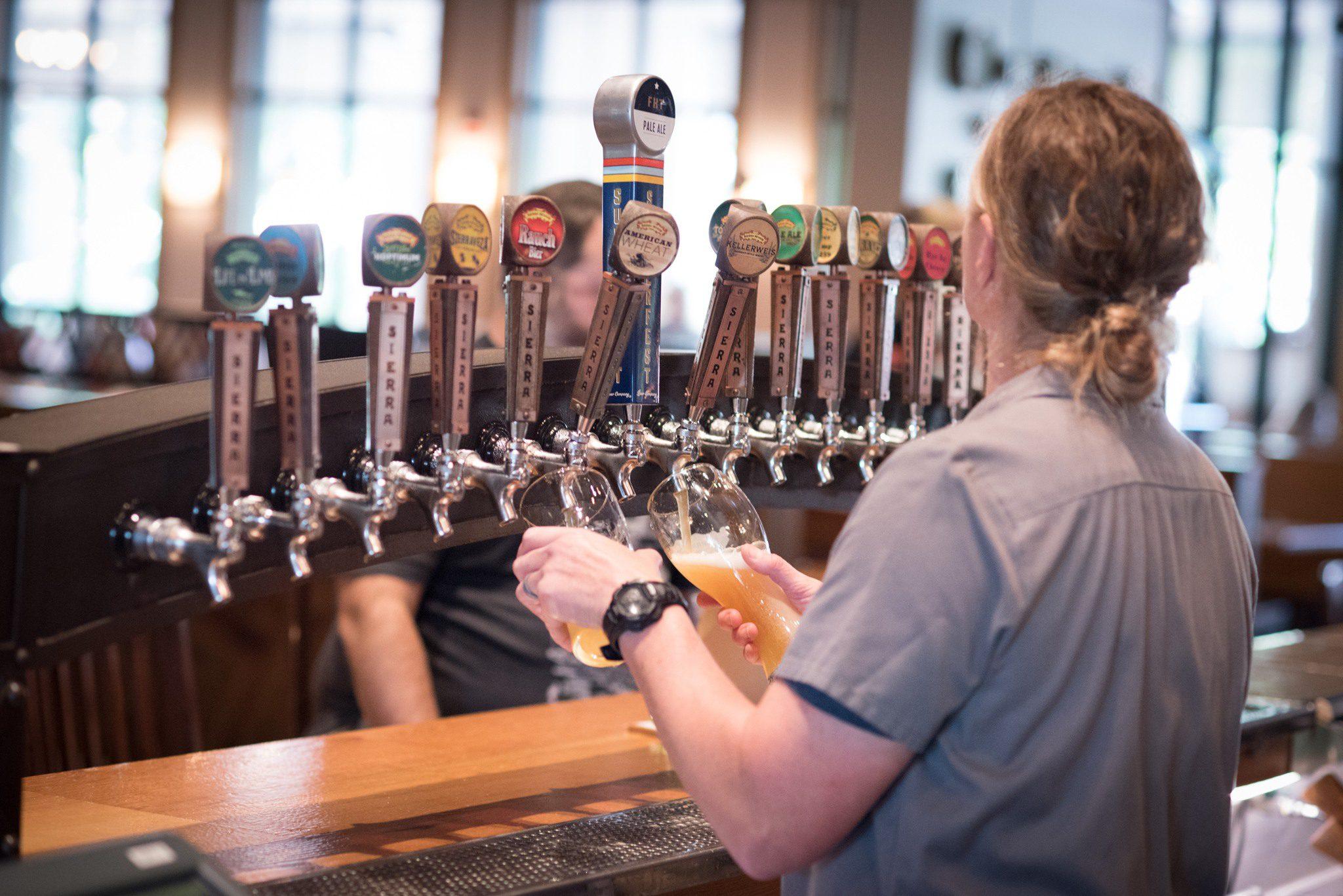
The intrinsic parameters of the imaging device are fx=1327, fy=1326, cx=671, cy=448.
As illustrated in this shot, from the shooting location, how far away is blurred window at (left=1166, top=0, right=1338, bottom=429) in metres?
12.2

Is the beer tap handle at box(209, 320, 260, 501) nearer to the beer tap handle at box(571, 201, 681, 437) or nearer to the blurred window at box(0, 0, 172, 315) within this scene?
the beer tap handle at box(571, 201, 681, 437)

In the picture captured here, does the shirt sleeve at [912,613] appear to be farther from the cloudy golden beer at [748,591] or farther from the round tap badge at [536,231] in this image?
the round tap badge at [536,231]

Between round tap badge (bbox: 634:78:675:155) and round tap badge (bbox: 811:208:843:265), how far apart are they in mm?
245

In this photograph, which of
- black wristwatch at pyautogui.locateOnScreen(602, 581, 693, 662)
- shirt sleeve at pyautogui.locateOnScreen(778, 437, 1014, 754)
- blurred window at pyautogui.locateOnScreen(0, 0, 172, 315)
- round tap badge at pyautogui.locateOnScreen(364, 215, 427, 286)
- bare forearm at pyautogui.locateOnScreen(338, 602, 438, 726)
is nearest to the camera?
shirt sleeve at pyautogui.locateOnScreen(778, 437, 1014, 754)

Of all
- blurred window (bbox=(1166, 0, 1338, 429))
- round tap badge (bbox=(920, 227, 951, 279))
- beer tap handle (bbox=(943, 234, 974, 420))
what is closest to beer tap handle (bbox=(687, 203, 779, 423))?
round tap badge (bbox=(920, 227, 951, 279))

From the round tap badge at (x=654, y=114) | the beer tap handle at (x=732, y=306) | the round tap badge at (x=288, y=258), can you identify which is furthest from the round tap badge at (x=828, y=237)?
the round tap badge at (x=288, y=258)

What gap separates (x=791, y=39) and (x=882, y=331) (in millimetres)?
9341

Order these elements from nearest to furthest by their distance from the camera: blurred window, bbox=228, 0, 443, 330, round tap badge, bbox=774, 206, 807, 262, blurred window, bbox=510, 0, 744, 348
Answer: round tap badge, bbox=774, 206, 807, 262
blurred window, bbox=510, 0, 744, 348
blurred window, bbox=228, 0, 443, 330

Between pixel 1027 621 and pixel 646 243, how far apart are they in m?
0.61

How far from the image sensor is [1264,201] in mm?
12211

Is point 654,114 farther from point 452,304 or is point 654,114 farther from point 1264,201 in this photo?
point 1264,201

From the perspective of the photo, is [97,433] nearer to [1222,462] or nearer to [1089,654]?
[1089,654]

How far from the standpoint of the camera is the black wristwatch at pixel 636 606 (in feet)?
3.70

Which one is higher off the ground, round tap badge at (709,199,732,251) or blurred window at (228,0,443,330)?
blurred window at (228,0,443,330)
